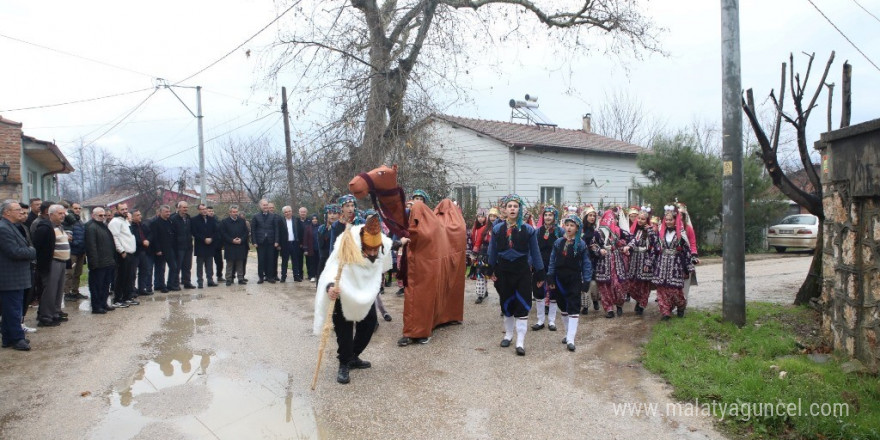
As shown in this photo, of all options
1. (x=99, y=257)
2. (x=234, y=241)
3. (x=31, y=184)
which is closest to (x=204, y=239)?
(x=234, y=241)

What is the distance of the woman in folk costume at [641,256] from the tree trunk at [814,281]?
2.25m

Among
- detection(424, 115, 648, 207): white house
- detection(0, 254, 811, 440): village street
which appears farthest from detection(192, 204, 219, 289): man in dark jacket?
detection(424, 115, 648, 207): white house

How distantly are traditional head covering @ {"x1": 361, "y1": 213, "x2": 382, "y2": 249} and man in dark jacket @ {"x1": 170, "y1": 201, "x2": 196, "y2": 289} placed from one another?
24.5 ft

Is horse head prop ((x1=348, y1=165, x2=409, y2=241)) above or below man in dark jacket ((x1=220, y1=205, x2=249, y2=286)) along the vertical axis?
above

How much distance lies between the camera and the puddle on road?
450 cm

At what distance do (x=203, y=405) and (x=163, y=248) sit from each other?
770 cm

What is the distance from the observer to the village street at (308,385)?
15.0 ft

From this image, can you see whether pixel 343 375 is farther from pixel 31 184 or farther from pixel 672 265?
pixel 31 184

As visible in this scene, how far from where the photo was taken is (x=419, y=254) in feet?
24.0

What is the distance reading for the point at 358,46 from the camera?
1352cm

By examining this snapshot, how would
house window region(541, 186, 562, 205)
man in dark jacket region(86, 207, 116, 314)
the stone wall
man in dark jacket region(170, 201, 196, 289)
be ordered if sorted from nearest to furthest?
the stone wall
man in dark jacket region(86, 207, 116, 314)
man in dark jacket region(170, 201, 196, 289)
house window region(541, 186, 562, 205)

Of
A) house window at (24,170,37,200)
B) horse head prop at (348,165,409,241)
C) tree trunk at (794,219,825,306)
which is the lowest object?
tree trunk at (794,219,825,306)

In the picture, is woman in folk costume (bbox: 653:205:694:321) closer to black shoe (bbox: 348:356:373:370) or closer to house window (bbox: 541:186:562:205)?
black shoe (bbox: 348:356:373:370)

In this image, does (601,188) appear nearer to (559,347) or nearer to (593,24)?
(593,24)
